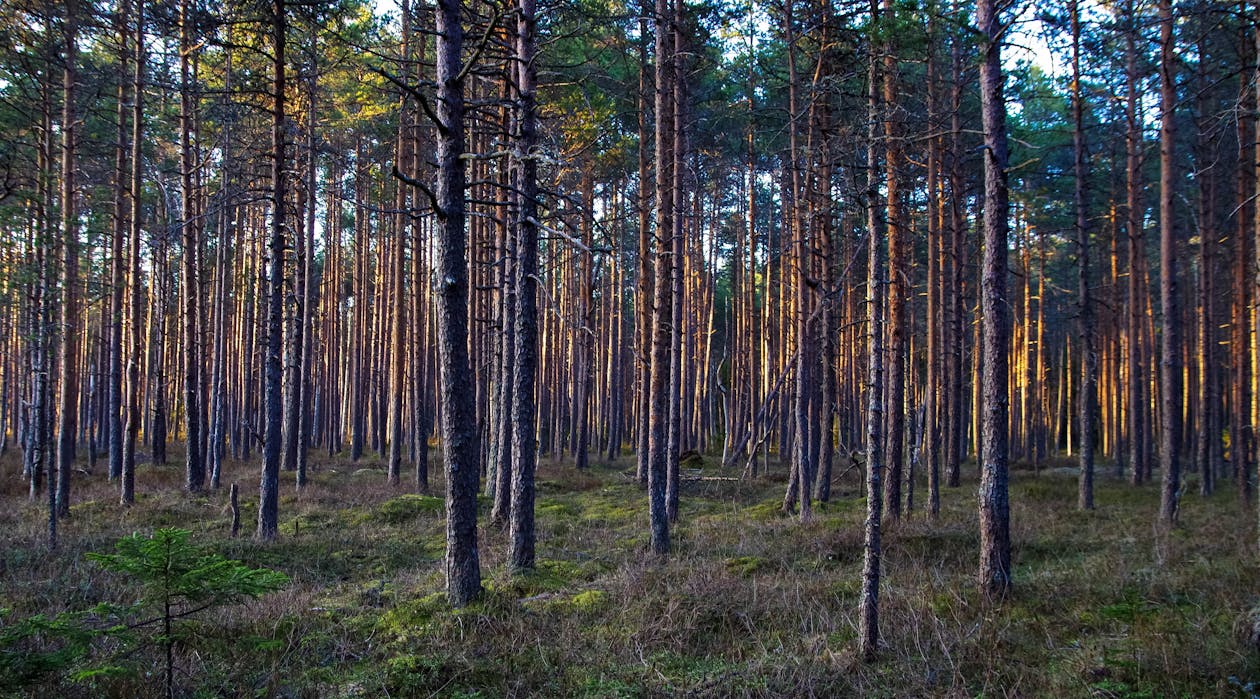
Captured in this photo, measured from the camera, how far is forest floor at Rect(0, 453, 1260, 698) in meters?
5.46

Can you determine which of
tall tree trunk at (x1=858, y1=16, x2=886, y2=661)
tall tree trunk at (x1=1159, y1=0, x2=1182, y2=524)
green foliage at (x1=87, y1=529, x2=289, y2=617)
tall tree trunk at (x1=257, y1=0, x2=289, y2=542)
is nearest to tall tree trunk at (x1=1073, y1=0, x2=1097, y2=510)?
tall tree trunk at (x1=1159, y1=0, x2=1182, y2=524)

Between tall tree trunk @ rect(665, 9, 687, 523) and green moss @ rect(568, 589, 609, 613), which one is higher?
tall tree trunk @ rect(665, 9, 687, 523)

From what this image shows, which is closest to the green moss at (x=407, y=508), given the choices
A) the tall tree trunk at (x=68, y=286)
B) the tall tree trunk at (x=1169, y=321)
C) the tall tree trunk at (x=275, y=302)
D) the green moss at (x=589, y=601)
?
the tall tree trunk at (x=275, y=302)

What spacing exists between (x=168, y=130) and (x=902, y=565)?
22542 millimetres

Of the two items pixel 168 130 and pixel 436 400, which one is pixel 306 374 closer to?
pixel 168 130

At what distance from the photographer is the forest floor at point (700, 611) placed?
546 centimetres

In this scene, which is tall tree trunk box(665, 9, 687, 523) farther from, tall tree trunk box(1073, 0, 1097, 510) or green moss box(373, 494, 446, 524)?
tall tree trunk box(1073, 0, 1097, 510)

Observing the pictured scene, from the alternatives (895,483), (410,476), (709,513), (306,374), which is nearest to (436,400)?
(306,374)

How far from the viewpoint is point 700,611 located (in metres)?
6.91

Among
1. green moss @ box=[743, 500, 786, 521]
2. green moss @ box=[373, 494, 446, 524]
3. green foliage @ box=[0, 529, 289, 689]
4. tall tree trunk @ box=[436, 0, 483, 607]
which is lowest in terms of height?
green moss @ box=[743, 500, 786, 521]

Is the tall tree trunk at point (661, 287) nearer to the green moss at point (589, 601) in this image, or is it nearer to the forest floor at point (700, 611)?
the forest floor at point (700, 611)

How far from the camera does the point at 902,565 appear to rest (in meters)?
9.55

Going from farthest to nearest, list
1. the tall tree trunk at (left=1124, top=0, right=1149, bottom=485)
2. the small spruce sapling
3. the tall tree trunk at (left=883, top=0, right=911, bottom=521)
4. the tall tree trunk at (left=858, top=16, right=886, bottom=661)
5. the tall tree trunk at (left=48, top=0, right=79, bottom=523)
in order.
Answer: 1. the tall tree trunk at (left=1124, top=0, right=1149, bottom=485)
2. the tall tree trunk at (left=48, top=0, right=79, bottom=523)
3. the tall tree trunk at (left=883, top=0, right=911, bottom=521)
4. the tall tree trunk at (left=858, top=16, right=886, bottom=661)
5. the small spruce sapling

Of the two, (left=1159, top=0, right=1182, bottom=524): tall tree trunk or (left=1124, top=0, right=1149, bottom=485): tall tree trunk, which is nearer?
(left=1159, top=0, right=1182, bottom=524): tall tree trunk
